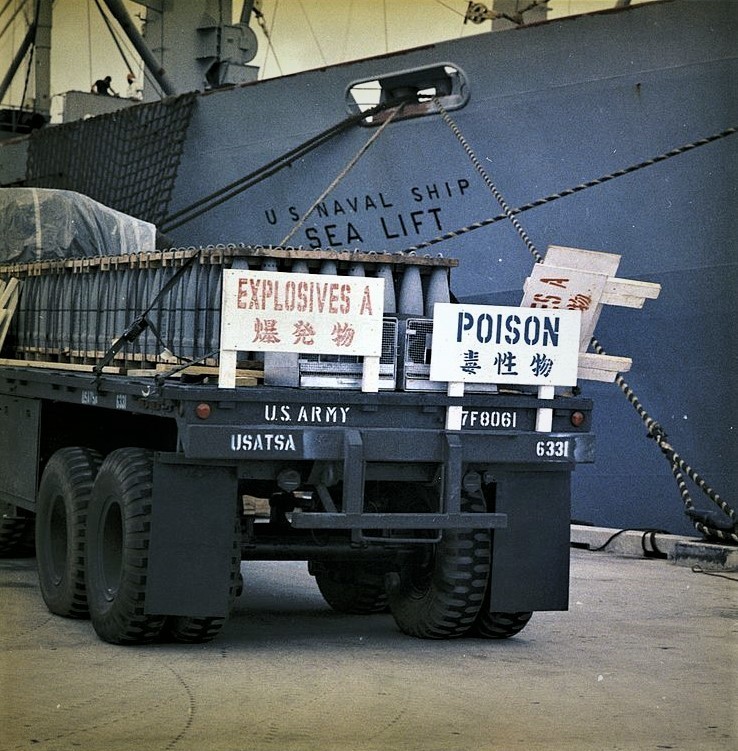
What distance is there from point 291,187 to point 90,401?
923cm

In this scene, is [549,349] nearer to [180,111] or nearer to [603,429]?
[603,429]

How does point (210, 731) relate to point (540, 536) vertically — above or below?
below

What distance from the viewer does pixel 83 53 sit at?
21.9 meters

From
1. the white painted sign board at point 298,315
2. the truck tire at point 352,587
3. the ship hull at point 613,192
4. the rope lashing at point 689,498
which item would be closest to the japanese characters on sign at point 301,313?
the white painted sign board at point 298,315

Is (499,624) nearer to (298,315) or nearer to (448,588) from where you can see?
(448,588)

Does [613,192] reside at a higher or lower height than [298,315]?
higher

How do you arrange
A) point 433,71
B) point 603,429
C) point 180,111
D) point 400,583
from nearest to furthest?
point 400,583
point 603,429
point 433,71
point 180,111

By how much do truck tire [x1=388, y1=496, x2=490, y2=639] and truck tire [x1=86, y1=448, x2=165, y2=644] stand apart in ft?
5.06

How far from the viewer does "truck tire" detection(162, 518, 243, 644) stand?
7770 millimetres

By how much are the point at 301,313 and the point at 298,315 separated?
2 centimetres

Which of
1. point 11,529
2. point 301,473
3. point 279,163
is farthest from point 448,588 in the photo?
point 279,163

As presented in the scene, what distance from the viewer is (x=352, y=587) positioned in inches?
372

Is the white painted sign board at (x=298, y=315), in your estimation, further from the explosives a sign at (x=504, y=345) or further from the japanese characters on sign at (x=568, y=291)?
the japanese characters on sign at (x=568, y=291)

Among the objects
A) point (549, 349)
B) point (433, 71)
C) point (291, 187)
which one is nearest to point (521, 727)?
point (549, 349)
